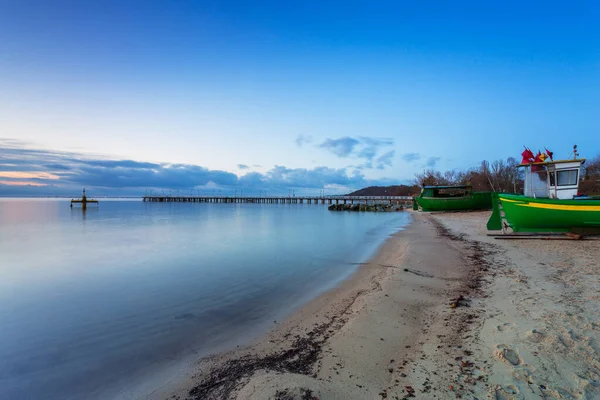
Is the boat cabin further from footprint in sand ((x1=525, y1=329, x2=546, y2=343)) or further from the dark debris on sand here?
the dark debris on sand

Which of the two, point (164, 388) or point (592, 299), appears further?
point (592, 299)

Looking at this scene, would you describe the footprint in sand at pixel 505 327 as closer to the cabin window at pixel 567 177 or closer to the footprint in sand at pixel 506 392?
the footprint in sand at pixel 506 392

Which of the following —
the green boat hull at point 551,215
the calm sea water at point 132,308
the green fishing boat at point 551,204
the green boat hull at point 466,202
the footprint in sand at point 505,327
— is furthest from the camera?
the green boat hull at point 466,202

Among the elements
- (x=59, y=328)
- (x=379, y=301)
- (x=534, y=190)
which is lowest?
(x=59, y=328)

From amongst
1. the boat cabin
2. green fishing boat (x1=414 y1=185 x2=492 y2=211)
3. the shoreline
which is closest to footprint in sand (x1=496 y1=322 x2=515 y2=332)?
the shoreline

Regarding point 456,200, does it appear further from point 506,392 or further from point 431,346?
point 506,392

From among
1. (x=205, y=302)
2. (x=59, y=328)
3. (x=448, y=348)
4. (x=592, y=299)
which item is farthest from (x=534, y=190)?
(x=59, y=328)

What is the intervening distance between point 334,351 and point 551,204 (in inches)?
480

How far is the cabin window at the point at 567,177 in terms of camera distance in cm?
1275

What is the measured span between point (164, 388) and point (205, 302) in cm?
340

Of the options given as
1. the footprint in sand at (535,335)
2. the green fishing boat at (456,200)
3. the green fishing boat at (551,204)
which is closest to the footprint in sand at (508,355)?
the footprint in sand at (535,335)

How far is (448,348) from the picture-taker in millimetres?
3660

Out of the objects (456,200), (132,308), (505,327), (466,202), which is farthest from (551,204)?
(456,200)

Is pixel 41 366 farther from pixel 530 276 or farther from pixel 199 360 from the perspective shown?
pixel 530 276
